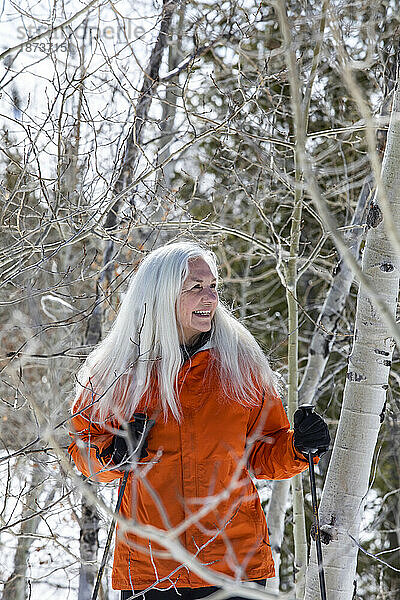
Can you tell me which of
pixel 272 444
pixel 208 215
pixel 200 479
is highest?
pixel 208 215

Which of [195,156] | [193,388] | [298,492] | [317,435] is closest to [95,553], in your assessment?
[298,492]

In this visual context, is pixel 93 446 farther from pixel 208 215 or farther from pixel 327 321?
pixel 327 321

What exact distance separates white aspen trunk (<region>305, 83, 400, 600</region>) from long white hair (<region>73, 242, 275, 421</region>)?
37cm

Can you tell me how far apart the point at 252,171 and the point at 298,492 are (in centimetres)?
399

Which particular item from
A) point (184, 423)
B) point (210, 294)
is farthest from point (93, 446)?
point (210, 294)

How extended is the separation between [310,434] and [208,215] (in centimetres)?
153

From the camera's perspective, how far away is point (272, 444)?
98.5 inches

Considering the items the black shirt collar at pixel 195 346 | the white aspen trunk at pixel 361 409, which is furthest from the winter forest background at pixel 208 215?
the black shirt collar at pixel 195 346

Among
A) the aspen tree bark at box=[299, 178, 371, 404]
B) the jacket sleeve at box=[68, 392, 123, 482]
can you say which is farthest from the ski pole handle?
the aspen tree bark at box=[299, 178, 371, 404]

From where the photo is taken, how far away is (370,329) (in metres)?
2.33

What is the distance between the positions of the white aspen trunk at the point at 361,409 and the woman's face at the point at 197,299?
0.52m

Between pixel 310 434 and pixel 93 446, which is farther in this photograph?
pixel 93 446

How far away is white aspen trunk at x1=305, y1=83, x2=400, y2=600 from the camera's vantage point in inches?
91.0

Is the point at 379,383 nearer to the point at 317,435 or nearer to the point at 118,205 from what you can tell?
the point at 317,435
